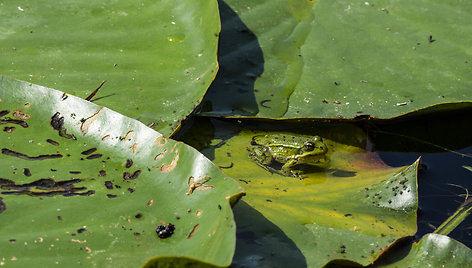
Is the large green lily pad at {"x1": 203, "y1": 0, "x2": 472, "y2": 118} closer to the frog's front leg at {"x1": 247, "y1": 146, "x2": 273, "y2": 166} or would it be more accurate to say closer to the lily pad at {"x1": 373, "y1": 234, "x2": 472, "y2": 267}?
the frog's front leg at {"x1": 247, "y1": 146, "x2": 273, "y2": 166}

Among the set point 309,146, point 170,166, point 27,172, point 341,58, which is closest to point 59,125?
point 27,172

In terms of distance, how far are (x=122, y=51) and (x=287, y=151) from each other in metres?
1.12

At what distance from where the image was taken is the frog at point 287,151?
2895 mm

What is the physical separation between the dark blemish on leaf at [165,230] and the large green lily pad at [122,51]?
0.70 meters

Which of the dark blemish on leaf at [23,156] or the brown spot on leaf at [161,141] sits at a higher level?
the dark blemish on leaf at [23,156]

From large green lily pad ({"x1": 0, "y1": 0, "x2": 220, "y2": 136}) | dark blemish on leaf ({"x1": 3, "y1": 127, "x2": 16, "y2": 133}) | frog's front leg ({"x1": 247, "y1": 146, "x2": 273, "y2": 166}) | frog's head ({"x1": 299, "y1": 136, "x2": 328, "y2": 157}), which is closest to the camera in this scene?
dark blemish on leaf ({"x1": 3, "y1": 127, "x2": 16, "y2": 133})

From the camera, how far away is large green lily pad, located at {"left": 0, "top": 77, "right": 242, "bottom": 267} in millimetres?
1858

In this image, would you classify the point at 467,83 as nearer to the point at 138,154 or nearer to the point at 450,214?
the point at 450,214

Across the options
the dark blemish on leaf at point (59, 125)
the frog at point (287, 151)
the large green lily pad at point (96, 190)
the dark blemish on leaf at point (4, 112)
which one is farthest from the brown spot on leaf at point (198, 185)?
the dark blemish on leaf at point (4, 112)

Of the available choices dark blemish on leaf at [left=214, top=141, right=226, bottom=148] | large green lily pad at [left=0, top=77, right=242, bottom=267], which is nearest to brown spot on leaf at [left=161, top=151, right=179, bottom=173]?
large green lily pad at [left=0, top=77, right=242, bottom=267]

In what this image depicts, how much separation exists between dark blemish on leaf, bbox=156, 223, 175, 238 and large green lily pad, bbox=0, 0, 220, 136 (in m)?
0.70

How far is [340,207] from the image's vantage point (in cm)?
253

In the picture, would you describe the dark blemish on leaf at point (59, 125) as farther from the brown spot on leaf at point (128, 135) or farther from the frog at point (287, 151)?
the frog at point (287, 151)

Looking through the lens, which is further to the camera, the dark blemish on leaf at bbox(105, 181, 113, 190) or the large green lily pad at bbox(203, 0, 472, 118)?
the large green lily pad at bbox(203, 0, 472, 118)
